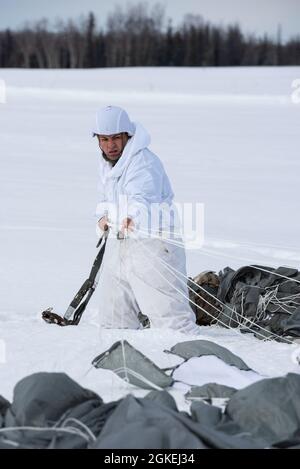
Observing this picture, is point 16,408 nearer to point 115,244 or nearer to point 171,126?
point 115,244

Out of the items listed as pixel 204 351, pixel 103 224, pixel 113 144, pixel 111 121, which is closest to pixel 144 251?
pixel 103 224

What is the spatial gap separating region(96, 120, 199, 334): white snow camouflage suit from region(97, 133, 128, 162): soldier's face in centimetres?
4

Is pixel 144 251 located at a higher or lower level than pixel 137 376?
higher

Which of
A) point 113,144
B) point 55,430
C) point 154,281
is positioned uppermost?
point 113,144

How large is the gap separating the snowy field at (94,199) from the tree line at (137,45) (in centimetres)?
1921

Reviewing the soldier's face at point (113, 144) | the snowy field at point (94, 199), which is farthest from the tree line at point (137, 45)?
the soldier's face at point (113, 144)

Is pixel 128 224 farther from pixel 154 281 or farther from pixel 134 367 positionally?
pixel 134 367

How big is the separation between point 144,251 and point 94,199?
534 centimetres

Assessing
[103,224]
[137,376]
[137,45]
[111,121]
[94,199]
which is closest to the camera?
[137,376]

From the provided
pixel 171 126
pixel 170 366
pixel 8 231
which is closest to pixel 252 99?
pixel 171 126

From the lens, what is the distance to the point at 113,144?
462cm

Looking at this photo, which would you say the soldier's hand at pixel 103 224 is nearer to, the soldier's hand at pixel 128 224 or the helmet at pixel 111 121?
the soldier's hand at pixel 128 224

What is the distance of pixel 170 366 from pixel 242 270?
1545 mm

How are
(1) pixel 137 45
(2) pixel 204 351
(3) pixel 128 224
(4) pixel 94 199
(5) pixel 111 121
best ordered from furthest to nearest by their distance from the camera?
1. (1) pixel 137 45
2. (4) pixel 94 199
3. (5) pixel 111 121
4. (3) pixel 128 224
5. (2) pixel 204 351
